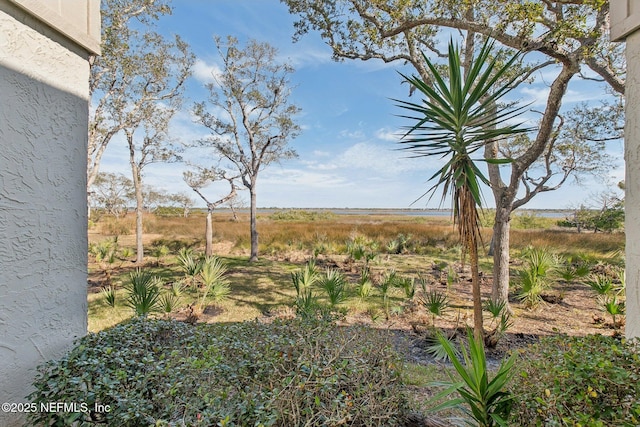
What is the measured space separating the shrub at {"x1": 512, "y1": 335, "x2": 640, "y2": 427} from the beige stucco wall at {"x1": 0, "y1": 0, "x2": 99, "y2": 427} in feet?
11.3

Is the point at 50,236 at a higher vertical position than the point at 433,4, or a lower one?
lower

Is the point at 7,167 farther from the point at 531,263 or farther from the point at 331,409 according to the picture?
the point at 531,263

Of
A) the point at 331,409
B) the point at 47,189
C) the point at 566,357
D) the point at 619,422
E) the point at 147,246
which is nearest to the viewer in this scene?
the point at 619,422

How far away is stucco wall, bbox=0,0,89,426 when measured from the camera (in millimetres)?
2027

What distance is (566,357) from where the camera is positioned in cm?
196

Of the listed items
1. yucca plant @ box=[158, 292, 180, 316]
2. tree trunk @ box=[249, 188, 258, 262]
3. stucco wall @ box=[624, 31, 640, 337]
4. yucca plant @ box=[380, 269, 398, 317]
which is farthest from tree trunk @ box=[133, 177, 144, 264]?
stucco wall @ box=[624, 31, 640, 337]

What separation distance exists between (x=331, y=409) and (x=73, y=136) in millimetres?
2994

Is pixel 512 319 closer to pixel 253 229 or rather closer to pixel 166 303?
pixel 166 303

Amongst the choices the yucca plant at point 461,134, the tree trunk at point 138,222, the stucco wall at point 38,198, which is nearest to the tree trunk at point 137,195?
the tree trunk at point 138,222

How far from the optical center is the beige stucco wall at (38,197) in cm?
203

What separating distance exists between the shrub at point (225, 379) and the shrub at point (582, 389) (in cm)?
87

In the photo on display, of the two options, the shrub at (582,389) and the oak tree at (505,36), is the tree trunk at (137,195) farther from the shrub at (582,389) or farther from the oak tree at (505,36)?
the shrub at (582,389)

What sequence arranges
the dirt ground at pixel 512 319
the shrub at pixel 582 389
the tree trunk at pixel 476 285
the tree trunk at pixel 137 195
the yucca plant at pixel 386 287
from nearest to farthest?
the shrub at pixel 582 389, the tree trunk at pixel 476 285, the dirt ground at pixel 512 319, the yucca plant at pixel 386 287, the tree trunk at pixel 137 195

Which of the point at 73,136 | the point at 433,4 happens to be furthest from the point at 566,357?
the point at 433,4
